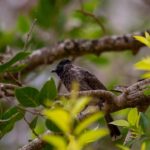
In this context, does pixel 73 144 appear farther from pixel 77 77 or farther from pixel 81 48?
pixel 81 48


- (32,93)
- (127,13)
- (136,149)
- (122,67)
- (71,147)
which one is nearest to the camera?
(71,147)

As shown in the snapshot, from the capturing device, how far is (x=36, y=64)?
13.0ft

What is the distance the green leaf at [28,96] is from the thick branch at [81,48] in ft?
5.20

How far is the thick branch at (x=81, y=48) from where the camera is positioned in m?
3.88

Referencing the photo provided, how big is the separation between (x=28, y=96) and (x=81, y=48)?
1.66 meters

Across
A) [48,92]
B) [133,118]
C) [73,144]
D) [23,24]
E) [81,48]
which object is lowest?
[81,48]

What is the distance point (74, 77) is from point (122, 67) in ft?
6.89

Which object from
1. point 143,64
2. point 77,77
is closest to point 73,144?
point 143,64

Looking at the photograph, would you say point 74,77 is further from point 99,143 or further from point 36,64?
point 99,143

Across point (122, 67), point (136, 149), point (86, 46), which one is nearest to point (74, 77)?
point (86, 46)

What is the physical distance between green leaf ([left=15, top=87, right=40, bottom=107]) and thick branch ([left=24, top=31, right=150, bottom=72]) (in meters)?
1.59

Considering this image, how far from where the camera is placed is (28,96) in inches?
90.7

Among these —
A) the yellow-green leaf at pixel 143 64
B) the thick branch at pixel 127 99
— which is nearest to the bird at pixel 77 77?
the thick branch at pixel 127 99

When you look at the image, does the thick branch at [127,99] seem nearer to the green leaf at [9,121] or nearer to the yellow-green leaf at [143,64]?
the green leaf at [9,121]
